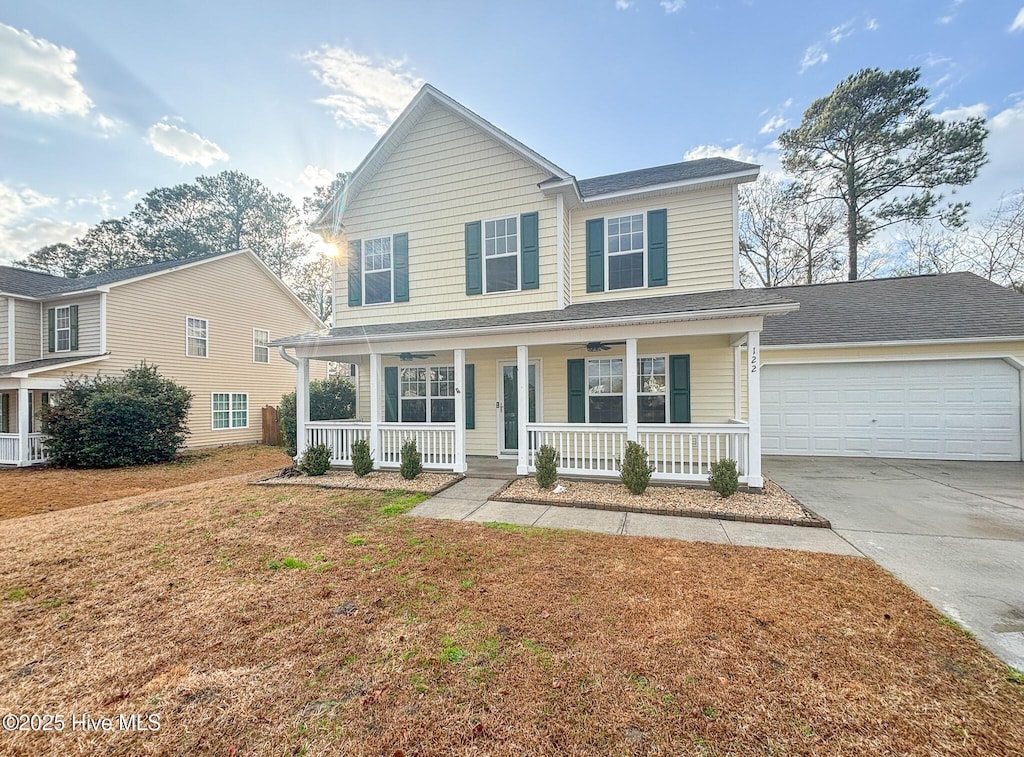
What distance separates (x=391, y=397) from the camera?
33.0 feet

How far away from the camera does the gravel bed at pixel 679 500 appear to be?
211 inches

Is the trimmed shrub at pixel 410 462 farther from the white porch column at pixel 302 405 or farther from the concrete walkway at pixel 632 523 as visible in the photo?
the white porch column at pixel 302 405

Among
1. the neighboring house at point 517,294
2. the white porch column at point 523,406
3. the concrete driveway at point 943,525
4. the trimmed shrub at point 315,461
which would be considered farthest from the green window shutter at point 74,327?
the concrete driveway at point 943,525

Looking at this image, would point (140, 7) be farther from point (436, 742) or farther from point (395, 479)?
point (436, 742)

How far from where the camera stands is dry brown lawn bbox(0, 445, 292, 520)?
7.17 meters

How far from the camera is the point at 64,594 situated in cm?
349

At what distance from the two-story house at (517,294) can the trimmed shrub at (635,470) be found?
53 centimetres

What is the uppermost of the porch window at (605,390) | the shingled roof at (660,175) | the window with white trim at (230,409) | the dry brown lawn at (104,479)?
the shingled roof at (660,175)

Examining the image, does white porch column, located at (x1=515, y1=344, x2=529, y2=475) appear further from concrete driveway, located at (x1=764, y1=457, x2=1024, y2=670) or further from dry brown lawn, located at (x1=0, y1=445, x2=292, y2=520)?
dry brown lawn, located at (x1=0, y1=445, x2=292, y2=520)

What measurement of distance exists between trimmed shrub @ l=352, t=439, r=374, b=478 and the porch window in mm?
→ 4738

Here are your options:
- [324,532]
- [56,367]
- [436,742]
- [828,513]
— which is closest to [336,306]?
[324,532]

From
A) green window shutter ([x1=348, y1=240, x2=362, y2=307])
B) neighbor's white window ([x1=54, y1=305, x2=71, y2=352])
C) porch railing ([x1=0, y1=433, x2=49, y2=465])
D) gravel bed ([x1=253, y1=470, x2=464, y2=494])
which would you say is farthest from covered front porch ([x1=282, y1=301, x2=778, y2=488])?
neighbor's white window ([x1=54, y1=305, x2=71, y2=352])

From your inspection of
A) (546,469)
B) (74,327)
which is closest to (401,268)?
(546,469)

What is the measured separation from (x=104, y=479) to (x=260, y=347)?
8.26 metres
